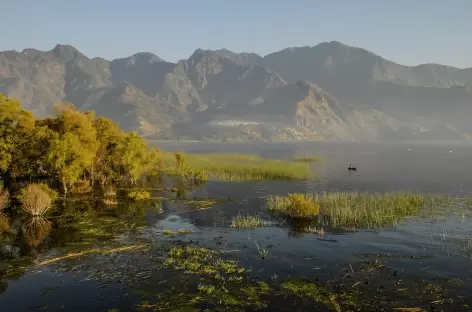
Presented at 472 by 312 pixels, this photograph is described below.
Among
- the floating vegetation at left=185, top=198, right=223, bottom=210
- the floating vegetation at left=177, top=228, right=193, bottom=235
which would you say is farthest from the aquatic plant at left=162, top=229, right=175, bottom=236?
the floating vegetation at left=185, top=198, right=223, bottom=210

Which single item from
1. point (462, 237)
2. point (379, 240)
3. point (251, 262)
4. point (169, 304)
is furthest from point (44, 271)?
point (462, 237)

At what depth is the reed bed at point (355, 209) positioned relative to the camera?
52.1 metres

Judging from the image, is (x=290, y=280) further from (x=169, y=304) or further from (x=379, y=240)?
(x=379, y=240)

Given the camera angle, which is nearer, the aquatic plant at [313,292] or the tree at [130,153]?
the aquatic plant at [313,292]

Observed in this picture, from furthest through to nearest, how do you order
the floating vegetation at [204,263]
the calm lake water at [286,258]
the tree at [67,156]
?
the tree at [67,156]
the floating vegetation at [204,263]
the calm lake water at [286,258]

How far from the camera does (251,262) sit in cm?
3556

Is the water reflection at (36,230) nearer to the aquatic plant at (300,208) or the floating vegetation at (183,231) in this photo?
the floating vegetation at (183,231)

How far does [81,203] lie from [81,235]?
794 inches

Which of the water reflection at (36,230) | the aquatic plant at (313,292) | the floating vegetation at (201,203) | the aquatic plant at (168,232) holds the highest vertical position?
the water reflection at (36,230)

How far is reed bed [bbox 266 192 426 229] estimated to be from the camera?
52094 millimetres

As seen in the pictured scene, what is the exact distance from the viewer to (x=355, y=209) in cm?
5731

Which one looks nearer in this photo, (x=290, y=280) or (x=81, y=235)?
(x=290, y=280)

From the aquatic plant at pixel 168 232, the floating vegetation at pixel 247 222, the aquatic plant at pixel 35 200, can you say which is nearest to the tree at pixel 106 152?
the aquatic plant at pixel 35 200

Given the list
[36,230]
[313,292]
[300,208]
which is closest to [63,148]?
[36,230]
